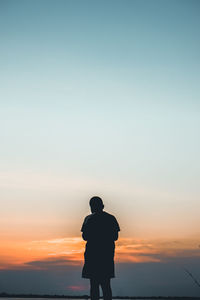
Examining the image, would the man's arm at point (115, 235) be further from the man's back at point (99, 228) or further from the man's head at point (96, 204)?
the man's head at point (96, 204)

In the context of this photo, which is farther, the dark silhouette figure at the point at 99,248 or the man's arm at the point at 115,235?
the man's arm at the point at 115,235

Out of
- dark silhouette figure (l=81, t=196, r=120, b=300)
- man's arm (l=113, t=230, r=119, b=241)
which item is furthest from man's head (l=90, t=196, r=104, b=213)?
man's arm (l=113, t=230, r=119, b=241)

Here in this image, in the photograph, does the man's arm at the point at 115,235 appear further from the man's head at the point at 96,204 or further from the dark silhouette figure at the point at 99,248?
the man's head at the point at 96,204

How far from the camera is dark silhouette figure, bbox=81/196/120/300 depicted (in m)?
6.73

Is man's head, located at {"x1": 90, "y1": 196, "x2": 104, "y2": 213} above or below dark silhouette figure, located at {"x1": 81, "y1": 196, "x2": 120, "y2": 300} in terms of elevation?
above

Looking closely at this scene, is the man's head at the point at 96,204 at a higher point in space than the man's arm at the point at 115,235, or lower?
higher

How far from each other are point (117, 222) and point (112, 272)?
830 mm

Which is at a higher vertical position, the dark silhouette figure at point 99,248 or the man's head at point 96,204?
the man's head at point 96,204

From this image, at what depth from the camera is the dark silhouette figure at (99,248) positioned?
673 cm

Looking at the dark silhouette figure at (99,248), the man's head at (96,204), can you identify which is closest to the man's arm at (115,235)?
the dark silhouette figure at (99,248)

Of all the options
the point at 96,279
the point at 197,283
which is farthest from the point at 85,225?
the point at 197,283

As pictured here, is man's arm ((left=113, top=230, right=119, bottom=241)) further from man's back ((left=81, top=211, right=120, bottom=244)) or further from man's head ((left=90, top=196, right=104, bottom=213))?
man's head ((left=90, top=196, right=104, bottom=213))

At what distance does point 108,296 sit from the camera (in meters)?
6.73

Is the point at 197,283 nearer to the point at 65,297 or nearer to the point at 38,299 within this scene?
the point at 38,299
